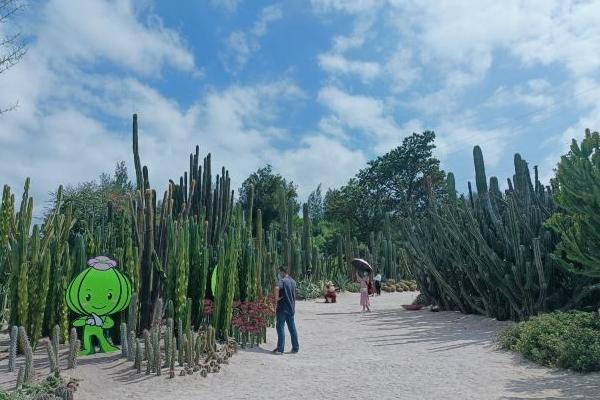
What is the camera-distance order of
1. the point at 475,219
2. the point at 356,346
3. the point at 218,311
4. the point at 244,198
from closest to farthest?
the point at 218,311
the point at 356,346
the point at 475,219
the point at 244,198

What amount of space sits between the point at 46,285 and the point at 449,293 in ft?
28.7

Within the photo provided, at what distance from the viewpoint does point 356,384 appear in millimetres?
6223

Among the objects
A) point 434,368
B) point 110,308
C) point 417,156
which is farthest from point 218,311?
point 417,156

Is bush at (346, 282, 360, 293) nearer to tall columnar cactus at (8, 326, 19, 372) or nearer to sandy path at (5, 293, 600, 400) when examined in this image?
sandy path at (5, 293, 600, 400)

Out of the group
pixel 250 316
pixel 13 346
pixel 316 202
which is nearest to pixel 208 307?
pixel 250 316

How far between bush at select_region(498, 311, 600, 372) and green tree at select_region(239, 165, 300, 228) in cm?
2348

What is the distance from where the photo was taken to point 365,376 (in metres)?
6.62

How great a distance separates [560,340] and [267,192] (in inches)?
1047

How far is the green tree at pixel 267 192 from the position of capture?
32.2 metres

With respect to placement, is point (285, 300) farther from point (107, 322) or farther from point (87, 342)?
point (87, 342)

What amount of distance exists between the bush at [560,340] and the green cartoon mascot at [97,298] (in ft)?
17.1

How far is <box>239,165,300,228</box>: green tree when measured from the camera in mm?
32250

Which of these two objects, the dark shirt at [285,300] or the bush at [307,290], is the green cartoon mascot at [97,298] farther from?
the bush at [307,290]

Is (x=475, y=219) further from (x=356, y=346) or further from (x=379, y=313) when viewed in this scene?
(x=356, y=346)
